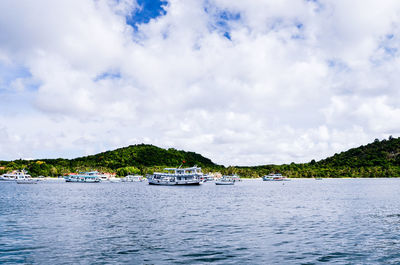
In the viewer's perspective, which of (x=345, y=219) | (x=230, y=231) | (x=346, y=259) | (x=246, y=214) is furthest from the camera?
(x=246, y=214)

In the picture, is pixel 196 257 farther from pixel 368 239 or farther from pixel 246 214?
pixel 246 214

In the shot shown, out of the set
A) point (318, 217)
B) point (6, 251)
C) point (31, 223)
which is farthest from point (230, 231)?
point (31, 223)

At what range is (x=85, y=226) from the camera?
4675 cm

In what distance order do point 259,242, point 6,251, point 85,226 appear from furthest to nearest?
point 85,226, point 259,242, point 6,251

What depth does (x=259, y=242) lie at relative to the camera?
3544cm

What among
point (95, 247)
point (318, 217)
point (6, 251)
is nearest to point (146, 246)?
point (95, 247)

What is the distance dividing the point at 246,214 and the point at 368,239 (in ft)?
81.0

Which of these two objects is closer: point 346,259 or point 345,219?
point 346,259

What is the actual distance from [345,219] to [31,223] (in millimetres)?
48084

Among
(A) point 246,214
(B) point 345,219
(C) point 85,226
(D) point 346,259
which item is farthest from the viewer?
(A) point 246,214

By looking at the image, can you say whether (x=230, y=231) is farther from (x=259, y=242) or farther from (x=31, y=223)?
(x=31, y=223)

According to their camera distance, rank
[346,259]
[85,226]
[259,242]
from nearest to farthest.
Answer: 1. [346,259]
2. [259,242]
3. [85,226]

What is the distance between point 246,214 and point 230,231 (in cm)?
1768

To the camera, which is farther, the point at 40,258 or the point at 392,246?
the point at 392,246
